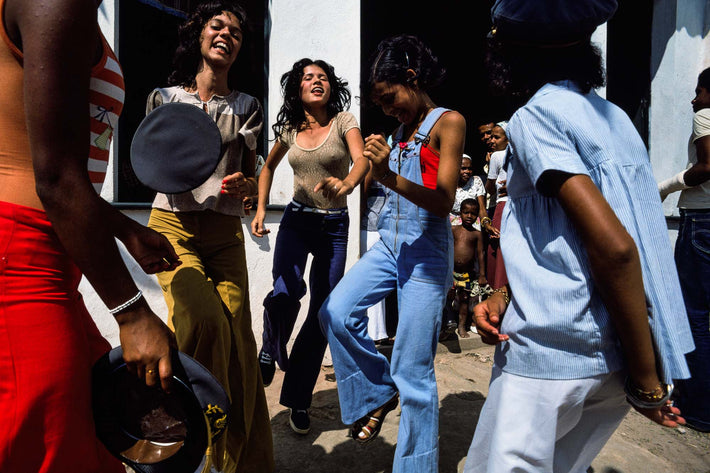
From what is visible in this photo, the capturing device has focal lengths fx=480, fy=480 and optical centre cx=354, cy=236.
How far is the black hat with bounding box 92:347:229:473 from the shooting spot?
114cm

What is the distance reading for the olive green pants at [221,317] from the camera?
86.4 inches

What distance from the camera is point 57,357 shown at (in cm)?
108

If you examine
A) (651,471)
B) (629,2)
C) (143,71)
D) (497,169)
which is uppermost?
(629,2)

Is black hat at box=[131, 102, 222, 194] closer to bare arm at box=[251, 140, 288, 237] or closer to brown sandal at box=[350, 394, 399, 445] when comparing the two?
bare arm at box=[251, 140, 288, 237]

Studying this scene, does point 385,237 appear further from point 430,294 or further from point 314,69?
point 314,69

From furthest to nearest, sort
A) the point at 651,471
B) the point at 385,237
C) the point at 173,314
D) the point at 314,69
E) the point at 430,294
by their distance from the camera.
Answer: the point at 314,69
the point at 651,471
the point at 385,237
the point at 430,294
the point at 173,314

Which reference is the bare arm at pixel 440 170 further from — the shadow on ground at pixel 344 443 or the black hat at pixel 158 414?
the shadow on ground at pixel 344 443

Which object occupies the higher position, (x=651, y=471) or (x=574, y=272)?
(x=574, y=272)

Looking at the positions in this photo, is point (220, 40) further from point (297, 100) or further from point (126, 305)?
point (126, 305)

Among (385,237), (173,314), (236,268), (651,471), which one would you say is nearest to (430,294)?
(385,237)

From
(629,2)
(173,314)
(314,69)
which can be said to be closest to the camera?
(173,314)

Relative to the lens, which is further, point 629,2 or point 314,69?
point 629,2

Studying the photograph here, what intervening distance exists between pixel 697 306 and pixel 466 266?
243 centimetres

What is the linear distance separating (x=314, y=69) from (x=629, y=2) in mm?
6357
